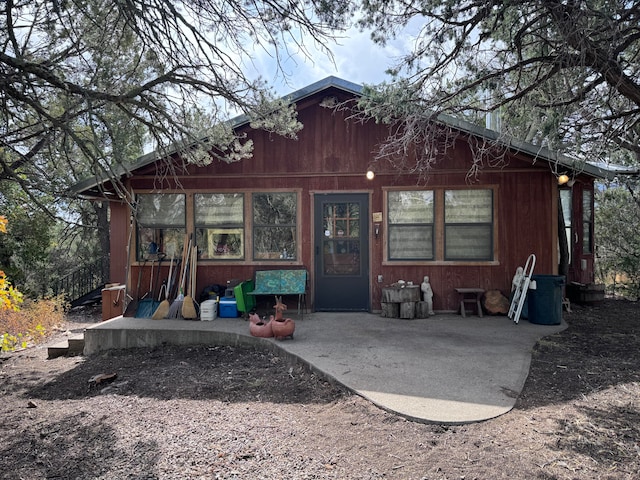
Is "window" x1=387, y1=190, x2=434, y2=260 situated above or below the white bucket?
above

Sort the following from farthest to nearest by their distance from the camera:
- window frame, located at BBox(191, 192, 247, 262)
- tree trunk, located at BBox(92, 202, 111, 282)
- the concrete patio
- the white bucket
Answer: tree trunk, located at BBox(92, 202, 111, 282), window frame, located at BBox(191, 192, 247, 262), the white bucket, the concrete patio

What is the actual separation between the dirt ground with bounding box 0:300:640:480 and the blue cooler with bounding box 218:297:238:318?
1.66m

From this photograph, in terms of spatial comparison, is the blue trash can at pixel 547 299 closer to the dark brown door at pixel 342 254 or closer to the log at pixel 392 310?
the log at pixel 392 310

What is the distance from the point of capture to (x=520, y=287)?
20.7 ft

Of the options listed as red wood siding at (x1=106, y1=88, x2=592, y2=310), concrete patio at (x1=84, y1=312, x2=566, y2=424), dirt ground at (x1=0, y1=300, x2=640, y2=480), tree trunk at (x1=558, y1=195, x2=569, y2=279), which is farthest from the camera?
tree trunk at (x1=558, y1=195, x2=569, y2=279)

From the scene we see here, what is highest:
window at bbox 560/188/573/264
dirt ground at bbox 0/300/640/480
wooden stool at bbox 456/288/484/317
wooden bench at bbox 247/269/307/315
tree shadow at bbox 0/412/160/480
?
window at bbox 560/188/573/264

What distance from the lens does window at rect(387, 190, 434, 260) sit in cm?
686

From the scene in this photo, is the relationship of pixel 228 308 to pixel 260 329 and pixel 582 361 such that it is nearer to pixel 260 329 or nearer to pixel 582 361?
pixel 260 329

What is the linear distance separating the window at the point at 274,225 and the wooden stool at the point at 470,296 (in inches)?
111

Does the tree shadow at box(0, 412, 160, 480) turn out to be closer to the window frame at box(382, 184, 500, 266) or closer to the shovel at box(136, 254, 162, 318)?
the shovel at box(136, 254, 162, 318)

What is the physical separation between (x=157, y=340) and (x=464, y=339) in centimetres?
408

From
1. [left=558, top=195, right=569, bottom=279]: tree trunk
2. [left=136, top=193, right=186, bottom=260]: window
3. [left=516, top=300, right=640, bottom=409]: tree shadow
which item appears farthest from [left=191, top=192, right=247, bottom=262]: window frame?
[left=558, top=195, right=569, bottom=279]: tree trunk

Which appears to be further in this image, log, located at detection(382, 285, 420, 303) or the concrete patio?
log, located at detection(382, 285, 420, 303)

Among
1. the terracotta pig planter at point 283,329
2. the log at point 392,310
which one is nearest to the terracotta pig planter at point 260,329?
the terracotta pig planter at point 283,329
